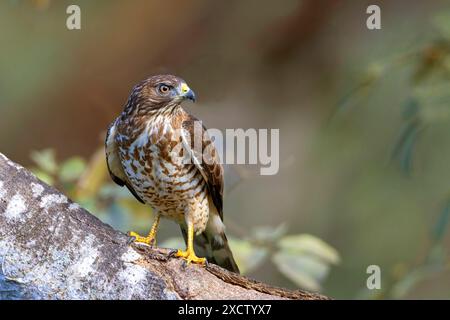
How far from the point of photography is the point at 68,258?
289 centimetres

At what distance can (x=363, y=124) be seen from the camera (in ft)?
27.9

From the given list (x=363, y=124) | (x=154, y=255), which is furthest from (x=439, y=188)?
(x=154, y=255)

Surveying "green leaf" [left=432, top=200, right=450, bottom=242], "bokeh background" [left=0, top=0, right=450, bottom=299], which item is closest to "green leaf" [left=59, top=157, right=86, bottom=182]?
"green leaf" [left=432, top=200, right=450, bottom=242]

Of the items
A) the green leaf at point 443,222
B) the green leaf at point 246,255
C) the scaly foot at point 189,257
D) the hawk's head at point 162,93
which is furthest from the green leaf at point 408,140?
the scaly foot at point 189,257

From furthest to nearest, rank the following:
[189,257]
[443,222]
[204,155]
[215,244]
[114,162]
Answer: [215,244]
[114,162]
[204,155]
[443,222]
[189,257]

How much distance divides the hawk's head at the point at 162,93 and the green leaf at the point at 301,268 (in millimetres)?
996

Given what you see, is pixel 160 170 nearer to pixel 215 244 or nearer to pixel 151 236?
pixel 151 236

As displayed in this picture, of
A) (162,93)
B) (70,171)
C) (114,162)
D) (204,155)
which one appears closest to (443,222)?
(204,155)

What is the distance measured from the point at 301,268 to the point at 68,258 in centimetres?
158

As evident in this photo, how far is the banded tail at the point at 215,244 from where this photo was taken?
4512 millimetres

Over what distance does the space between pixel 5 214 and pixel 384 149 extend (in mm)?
6022

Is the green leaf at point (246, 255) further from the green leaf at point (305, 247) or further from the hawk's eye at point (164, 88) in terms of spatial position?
the hawk's eye at point (164, 88)

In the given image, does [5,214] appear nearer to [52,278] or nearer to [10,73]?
[52,278]

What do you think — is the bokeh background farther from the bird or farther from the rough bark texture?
the rough bark texture
